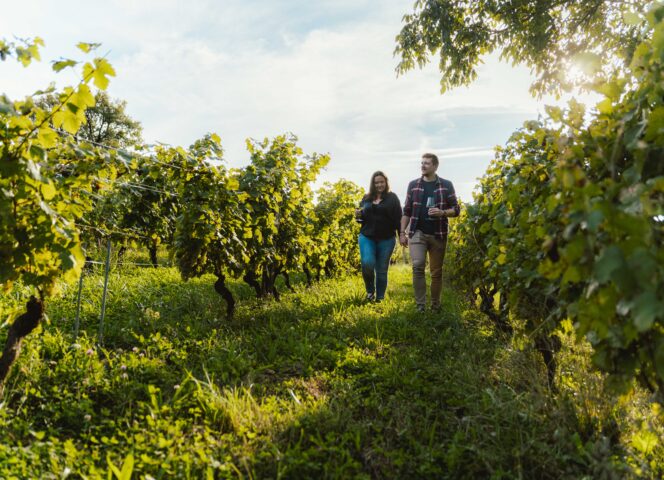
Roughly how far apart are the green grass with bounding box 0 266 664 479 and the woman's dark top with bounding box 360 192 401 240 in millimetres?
1937

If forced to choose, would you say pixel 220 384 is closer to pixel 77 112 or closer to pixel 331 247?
pixel 77 112

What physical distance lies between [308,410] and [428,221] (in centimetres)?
323

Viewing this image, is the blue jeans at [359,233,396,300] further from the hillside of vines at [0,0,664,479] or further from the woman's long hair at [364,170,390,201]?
the hillside of vines at [0,0,664,479]

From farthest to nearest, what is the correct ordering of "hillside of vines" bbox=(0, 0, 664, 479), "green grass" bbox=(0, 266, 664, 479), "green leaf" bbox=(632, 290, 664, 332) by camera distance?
"green grass" bbox=(0, 266, 664, 479), "hillside of vines" bbox=(0, 0, 664, 479), "green leaf" bbox=(632, 290, 664, 332)

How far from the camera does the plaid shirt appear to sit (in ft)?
17.5

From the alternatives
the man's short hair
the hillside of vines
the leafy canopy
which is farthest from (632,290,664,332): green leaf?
the leafy canopy

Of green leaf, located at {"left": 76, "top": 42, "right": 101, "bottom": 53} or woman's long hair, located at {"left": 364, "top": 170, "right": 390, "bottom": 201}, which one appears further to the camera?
woman's long hair, located at {"left": 364, "top": 170, "right": 390, "bottom": 201}

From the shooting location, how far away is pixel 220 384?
324cm

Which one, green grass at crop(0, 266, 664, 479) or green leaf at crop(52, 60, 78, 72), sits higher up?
green leaf at crop(52, 60, 78, 72)

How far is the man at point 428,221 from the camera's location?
5.35 metres

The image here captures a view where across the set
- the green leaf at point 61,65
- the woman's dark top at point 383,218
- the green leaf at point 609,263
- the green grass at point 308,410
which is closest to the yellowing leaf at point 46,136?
the green leaf at point 61,65

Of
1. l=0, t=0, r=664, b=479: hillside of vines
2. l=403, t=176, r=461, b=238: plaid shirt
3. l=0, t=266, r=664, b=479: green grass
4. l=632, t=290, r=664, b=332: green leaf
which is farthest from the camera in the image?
l=403, t=176, r=461, b=238: plaid shirt

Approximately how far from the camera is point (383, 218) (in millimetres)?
6129

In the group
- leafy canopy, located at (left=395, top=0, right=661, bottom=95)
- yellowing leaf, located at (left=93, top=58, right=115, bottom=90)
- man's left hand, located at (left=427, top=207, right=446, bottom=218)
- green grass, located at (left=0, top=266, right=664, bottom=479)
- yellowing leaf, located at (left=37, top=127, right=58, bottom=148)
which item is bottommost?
green grass, located at (left=0, top=266, right=664, bottom=479)
